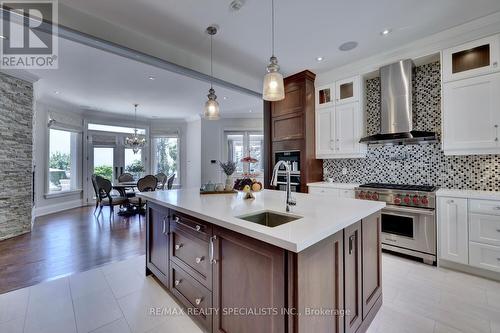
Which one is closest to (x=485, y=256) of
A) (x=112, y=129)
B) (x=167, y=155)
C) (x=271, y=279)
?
(x=271, y=279)

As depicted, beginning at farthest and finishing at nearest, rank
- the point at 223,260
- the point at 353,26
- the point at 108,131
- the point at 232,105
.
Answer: the point at 108,131
the point at 232,105
the point at 353,26
the point at 223,260

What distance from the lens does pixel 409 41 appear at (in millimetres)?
2902

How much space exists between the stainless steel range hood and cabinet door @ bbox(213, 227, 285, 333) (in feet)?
9.18

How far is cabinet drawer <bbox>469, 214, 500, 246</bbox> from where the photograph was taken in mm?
2232

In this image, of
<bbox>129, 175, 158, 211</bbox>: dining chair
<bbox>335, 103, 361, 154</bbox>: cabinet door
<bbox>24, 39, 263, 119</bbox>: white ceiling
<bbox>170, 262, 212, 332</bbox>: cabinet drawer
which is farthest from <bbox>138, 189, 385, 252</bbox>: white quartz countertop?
<bbox>129, 175, 158, 211</bbox>: dining chair

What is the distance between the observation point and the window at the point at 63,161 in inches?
226

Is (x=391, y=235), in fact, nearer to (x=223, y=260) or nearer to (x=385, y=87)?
(x=385, y=87)

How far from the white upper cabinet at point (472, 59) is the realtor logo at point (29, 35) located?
4331 millimetres

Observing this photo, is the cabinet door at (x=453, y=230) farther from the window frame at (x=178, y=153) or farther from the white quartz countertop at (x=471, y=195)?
the window frame at (x=178, y=153)

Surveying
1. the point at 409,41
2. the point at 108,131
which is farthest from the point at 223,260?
the point at 108,131

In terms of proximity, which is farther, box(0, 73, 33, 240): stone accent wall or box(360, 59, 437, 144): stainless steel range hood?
box(0, 73, 33, 240): stone accent wall

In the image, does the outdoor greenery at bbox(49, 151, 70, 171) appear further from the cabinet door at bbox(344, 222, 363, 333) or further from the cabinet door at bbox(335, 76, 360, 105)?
the cabinet door at bbox(344, 222, 363, 333)

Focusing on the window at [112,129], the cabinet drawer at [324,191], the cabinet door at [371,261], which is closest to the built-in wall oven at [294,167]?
the cabinet drawer at [324,191]

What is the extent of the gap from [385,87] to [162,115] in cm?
641
